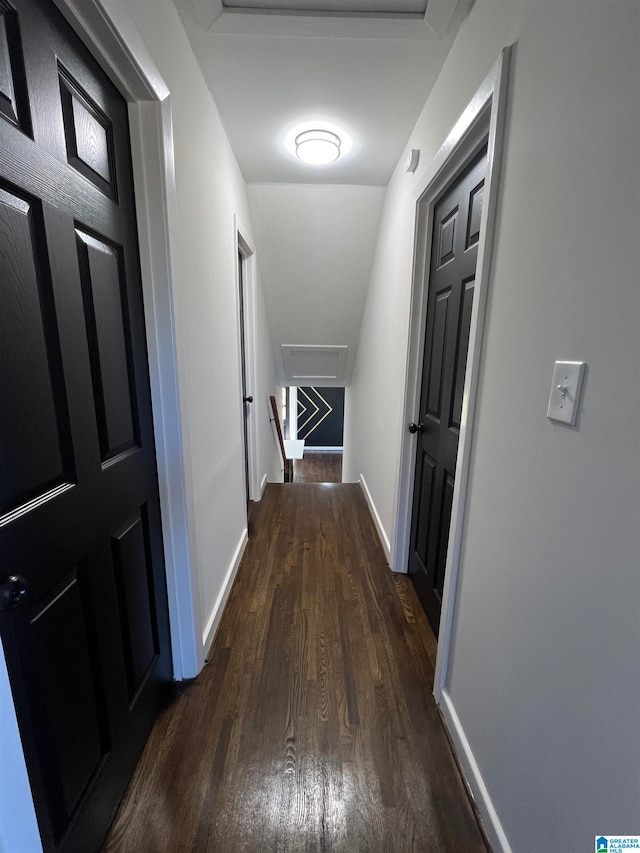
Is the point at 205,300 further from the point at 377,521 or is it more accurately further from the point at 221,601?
the point at 377,521

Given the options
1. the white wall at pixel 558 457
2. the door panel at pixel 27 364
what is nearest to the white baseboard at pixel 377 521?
the white wall at pixel 558 457

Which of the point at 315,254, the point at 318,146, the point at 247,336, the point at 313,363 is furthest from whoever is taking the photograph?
the point at 313,363

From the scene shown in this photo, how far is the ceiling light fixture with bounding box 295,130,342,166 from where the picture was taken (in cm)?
186

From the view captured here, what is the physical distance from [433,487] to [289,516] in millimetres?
1518

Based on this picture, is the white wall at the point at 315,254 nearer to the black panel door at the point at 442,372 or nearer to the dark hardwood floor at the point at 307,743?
the black panel door at the point at 442,372

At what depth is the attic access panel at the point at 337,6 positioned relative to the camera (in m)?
1.14

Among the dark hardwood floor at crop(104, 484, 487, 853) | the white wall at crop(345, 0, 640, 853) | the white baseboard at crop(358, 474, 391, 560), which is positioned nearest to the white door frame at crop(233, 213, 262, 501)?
the white baseboard at crop(358, 474, 391, 560)

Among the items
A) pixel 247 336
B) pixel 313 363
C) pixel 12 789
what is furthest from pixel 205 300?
pixel 313 363

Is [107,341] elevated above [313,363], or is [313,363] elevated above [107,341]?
[107,341]

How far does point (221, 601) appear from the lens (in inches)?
67.4

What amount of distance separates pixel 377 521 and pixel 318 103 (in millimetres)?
2496

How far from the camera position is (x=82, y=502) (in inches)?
32.4

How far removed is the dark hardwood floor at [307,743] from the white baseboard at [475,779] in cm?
4

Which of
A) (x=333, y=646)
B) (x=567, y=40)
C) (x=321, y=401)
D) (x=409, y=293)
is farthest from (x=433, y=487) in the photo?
(x=321, y=401)
